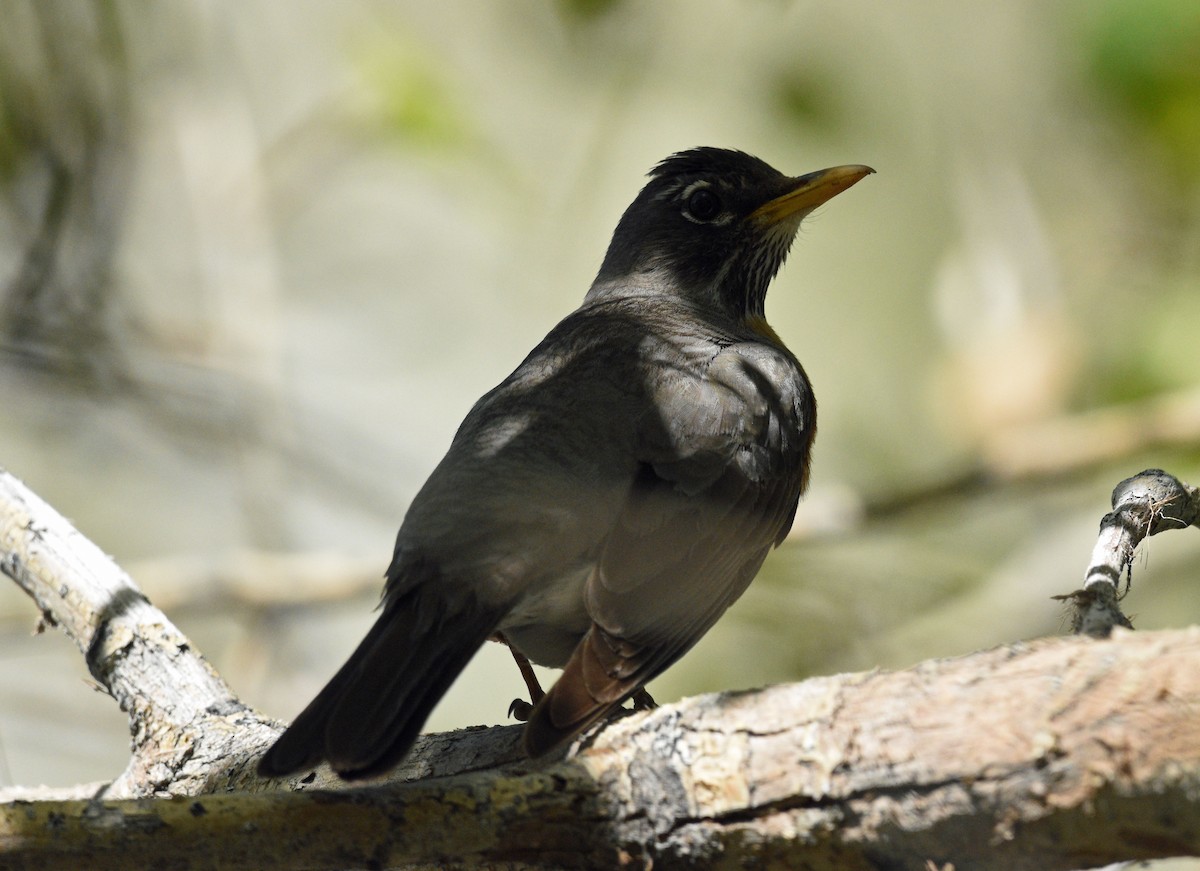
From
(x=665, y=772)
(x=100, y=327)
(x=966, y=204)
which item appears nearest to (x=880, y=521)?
(x=966, y=204)

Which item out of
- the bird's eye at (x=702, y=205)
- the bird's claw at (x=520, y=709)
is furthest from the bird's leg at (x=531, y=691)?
the bird's eye at (x=702, y=205)

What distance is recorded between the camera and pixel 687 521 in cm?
367

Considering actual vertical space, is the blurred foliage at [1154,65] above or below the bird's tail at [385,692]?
above

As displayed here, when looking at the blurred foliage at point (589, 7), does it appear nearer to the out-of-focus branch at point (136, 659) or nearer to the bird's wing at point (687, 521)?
the bird's wing at point (687, 521)

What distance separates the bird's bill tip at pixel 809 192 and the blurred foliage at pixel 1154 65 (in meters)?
1.94

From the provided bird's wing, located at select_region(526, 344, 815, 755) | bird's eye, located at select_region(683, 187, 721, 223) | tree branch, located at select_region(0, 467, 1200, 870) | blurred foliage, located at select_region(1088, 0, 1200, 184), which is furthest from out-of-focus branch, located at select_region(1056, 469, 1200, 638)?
blurred foliage, located at select_region(1088, 0, 1200, 184)

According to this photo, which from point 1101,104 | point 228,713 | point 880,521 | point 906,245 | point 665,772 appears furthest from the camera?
point 906,245

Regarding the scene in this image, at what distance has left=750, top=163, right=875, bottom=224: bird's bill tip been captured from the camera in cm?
507

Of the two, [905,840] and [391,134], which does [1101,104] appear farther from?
[905,840]

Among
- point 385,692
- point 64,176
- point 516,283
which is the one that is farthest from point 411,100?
point 385,692

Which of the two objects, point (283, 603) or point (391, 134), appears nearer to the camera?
point (283, 603)

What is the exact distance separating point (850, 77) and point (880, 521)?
3.30 m

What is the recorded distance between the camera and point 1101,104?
6801mm

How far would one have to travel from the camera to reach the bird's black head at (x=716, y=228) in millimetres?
5383
